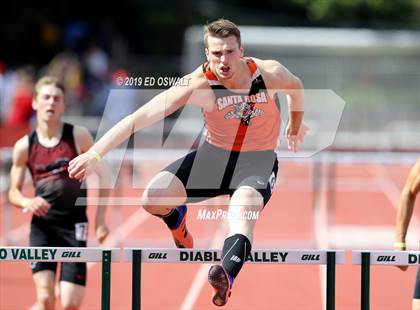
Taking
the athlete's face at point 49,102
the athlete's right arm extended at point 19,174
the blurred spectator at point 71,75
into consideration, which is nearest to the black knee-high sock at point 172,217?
the athlete's right arm extended at point 19,174

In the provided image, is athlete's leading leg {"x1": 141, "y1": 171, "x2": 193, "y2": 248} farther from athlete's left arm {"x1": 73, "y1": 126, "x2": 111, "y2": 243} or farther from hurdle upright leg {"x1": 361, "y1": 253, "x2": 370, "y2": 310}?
hurdle upright leg {"x1": 361, "y1": 253, "x2": 370, "y2": 310}

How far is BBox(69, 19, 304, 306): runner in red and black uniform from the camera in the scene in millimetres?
5523

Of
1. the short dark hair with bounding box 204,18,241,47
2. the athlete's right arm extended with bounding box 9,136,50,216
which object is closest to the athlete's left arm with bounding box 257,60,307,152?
the short dark hair with bounding box 204,18,241,47

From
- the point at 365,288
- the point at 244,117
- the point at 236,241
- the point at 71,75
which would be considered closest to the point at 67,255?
the point at 236,241

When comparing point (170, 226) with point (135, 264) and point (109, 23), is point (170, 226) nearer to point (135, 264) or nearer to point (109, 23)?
point (135, 264)

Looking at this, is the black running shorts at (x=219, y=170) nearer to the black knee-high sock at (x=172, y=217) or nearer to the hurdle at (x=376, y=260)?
the black knee-high sock at (x=172, y=217)

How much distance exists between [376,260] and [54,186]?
2.42 m

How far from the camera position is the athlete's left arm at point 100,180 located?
6.41 meters

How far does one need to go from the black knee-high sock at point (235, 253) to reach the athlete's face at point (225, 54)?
2.93ft

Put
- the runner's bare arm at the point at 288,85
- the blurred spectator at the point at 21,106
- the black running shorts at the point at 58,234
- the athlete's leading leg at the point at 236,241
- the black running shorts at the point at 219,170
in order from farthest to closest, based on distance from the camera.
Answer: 1. the blurred spectator at the point at 21,106
2. the black running shorts at the point at 58,234
3. the black running shorts at the point at 219,170
4. the runner's bare arm at the point at 288,85
5. the athlete's leading leg at the point at 236,241

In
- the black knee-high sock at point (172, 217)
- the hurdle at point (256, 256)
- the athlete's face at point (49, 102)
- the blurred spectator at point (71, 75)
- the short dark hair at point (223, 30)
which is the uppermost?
the blurred spectator at point (71, 75)

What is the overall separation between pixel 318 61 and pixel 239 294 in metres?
15.9

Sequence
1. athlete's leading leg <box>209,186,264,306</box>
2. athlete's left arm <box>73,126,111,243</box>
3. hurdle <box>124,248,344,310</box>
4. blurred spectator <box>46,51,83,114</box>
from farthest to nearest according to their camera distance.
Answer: blurred spectator <box>46,51,83,114</box> → athlete's left arm <box>73,126,111,243</box> → hurdle <box>124,248,344,310</box> → athlete's leading leg <box>209,186,264,306</box>

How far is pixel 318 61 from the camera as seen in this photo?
79.5 ft
